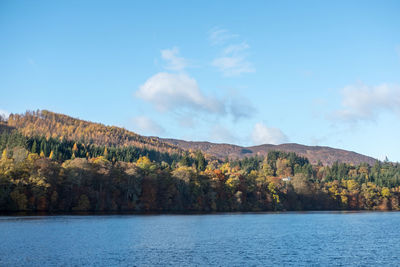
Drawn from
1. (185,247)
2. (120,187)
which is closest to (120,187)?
(120,187)

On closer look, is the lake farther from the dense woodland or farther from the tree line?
the tree line

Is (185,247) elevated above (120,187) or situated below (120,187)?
below

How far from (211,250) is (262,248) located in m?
7.31

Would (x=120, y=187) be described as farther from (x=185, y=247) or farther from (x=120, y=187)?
(x=185, y=247)

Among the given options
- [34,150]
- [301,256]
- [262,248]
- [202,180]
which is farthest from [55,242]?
[34,150]

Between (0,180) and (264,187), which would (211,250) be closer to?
(0,180)

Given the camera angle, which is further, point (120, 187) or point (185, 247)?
point (120, 187)

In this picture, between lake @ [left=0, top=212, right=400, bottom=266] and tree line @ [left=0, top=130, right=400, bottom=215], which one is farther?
tree line @ [left=0, top=130, right=400, bottom=215]

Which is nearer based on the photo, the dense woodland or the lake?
the lake

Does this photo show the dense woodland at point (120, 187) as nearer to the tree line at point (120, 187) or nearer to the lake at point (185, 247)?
the tree line at point (120, 187)

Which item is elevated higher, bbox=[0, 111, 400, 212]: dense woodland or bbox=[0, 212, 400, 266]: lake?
bbox=[0, 111, 400, 212]: dense woodland

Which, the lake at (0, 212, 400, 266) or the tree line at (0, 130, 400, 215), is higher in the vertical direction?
the tree line at (0, 130, 400, 215)

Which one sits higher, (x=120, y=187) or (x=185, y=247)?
(x=120, y=187)

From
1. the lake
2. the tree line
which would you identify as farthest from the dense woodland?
the lake
